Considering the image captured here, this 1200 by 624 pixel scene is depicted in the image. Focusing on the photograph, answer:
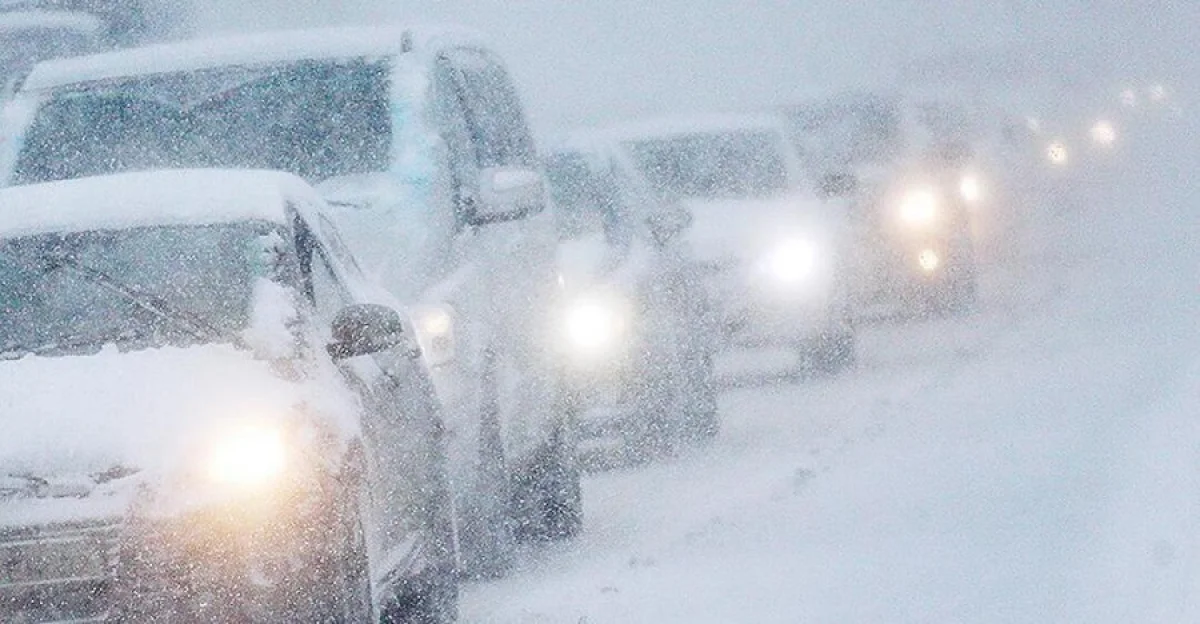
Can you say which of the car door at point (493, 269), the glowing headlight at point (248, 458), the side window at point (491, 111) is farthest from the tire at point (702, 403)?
the glowing headlight at point (248, 458)

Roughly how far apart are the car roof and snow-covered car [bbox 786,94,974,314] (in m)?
6.31

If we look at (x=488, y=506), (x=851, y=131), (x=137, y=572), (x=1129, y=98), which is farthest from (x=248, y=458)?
(x=1129, y=98)

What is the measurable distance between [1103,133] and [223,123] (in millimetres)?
20896

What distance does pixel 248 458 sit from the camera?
18.5 ft

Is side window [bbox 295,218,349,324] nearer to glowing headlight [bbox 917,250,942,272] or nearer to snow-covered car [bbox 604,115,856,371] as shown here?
snow-covered car [bbox 604,115,856,371]

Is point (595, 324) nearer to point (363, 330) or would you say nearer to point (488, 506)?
point (488, 506)

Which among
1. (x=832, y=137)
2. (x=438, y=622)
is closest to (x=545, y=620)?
(x=438, y=622)

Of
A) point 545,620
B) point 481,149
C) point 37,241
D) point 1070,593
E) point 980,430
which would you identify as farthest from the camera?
point 980,430

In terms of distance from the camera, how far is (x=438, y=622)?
7.16 m

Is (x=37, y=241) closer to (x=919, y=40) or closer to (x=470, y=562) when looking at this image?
(x=470, y=562)

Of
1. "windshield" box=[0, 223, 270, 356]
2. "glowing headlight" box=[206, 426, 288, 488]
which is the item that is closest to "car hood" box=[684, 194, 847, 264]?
"windshield" box=[0, 223, 270, 356]

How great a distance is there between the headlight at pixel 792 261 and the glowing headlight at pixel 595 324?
2.13m

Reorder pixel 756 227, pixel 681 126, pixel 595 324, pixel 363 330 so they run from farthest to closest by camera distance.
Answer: pixel 681 126 < pixel 756 227 < pixel 595 324 < pixel 363 330

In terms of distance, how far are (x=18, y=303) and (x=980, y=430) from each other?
5.24 meters
